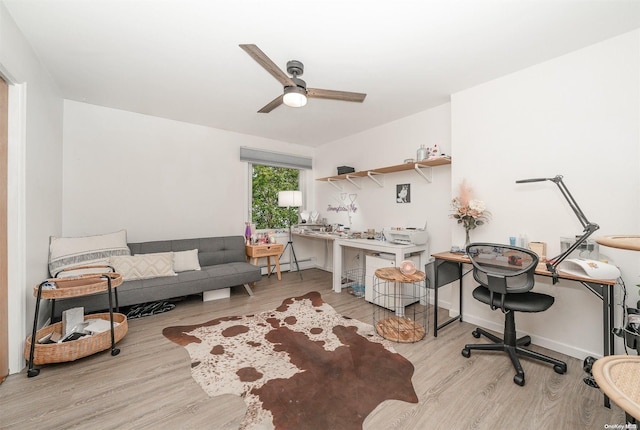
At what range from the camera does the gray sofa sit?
2.60m

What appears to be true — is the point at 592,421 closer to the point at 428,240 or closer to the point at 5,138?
the point at 428,240

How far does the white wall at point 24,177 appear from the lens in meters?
1.87

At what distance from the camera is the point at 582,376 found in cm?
188

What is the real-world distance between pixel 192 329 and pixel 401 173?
10.4 feet

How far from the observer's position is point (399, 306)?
295 cm

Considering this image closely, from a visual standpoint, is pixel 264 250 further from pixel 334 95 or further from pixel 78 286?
pixel 334 95

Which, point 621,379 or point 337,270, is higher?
point 621,379

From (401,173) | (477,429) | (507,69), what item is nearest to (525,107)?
(507,69)

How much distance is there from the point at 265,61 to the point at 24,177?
201cm

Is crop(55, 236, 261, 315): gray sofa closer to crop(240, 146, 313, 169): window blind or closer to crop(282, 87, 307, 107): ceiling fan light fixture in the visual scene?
crop(240, 146, 313, 169): window blind

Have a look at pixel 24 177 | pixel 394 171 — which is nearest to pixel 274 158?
pixel 394 171

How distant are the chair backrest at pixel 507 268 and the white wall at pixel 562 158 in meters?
0.69

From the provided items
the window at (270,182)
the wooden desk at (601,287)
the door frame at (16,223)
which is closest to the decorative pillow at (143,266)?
the door frame at (16,223)

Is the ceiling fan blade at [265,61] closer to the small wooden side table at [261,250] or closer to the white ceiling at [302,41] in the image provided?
the white ceiling at [302,41]
